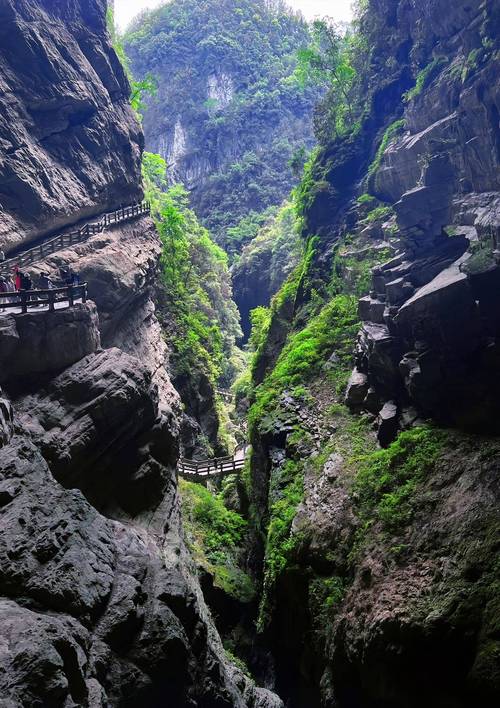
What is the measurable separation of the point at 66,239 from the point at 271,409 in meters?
11.9

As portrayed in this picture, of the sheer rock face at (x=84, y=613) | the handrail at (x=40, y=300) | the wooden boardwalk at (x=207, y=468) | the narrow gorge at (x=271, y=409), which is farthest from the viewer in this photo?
the wooden boardwalk at (x=207, y=468)

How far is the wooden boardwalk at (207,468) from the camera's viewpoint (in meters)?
25.0

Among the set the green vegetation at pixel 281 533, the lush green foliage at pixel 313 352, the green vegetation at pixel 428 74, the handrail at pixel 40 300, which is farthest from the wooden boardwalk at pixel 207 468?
the green vegetation at pixel 428 74

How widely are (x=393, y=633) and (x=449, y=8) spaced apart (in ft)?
96.1

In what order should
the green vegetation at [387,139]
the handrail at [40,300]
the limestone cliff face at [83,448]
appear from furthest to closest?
the green vegetation at [387,139] < the handrail at [40,300] < the limestone cliff face at [83,448]

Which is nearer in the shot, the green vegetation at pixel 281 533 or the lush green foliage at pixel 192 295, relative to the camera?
the green vegetation at pixel 281 533

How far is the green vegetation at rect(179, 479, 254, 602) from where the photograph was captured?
749 inches

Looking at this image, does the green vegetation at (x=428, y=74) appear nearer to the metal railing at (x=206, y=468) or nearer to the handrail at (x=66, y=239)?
the handrail at (x=66, y=239)

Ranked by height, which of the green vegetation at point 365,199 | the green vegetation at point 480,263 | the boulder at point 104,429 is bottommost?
the boulder at point 104,429

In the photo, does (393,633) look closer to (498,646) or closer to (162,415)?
(498,646)

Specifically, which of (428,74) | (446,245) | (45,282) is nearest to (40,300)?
(45,282)

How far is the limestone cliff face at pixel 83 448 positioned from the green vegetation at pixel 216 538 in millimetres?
3666

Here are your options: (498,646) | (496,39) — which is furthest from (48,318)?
(496,39)

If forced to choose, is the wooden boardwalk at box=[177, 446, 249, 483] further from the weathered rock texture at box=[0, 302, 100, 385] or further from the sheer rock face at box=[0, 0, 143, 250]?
the sheer rock face at box=[0, 0, 143, 250]
